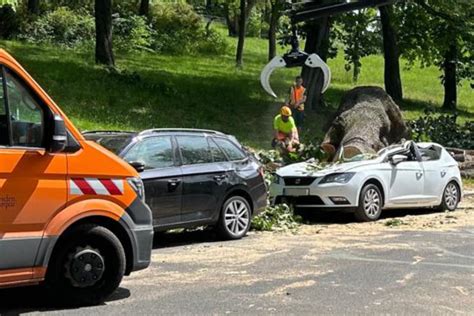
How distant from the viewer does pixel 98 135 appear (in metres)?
10.9

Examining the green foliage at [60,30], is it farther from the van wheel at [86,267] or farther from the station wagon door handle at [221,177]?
the van wheel at [86,267]

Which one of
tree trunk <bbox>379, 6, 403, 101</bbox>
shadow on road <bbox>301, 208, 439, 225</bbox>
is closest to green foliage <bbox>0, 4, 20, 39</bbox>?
tree trunk <bbox>379, 6, 403, 101</bbox>

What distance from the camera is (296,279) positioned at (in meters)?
8.41

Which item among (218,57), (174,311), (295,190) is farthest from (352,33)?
(174,311)

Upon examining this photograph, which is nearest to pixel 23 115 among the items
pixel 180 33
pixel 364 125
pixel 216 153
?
pixel 216 153

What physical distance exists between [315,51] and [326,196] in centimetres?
1382

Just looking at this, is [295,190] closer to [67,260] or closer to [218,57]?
[67,260]

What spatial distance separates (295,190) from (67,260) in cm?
776

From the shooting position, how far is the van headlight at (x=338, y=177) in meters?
13.9

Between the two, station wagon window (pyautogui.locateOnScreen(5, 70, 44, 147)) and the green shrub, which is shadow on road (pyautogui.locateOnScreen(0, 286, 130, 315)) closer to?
station wagon window (pyautogui.locateOnScreen(5, 70, 44, 147))

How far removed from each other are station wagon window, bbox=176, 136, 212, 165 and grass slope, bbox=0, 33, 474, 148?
25.2ft

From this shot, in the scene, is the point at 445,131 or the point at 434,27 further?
the point at 434,27

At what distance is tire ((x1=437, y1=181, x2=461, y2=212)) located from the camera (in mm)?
16250

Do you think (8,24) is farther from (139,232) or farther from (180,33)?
(139,232)
